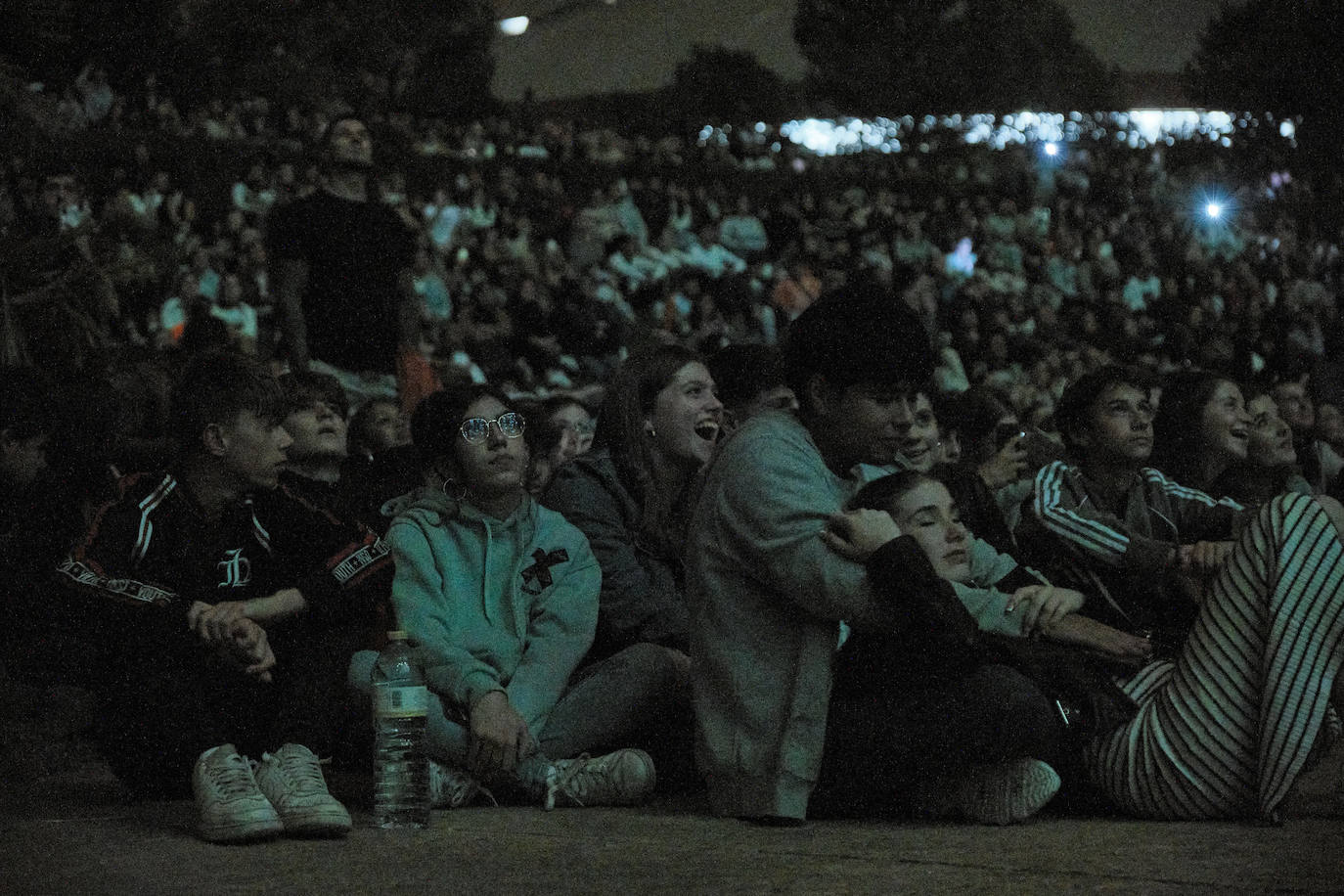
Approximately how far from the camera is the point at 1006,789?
4152mm

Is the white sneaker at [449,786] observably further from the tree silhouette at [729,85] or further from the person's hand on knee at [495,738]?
the tree silhouette at [729,85]

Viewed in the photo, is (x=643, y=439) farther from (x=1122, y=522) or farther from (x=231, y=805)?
(x=231, y=805)

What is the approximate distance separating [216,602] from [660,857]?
1.43 m

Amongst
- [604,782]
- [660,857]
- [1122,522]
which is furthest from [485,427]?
[1122,522]

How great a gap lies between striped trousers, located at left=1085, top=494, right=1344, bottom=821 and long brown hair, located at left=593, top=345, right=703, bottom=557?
1.61 metres

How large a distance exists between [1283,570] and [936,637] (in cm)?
75

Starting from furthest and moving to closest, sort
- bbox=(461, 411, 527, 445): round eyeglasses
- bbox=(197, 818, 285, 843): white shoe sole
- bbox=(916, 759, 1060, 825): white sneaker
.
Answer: bbox=(461, 411, 527, 445): round eyeglasses
bbox=(916, 759, 1060, 825): white sneaker
bbox=(197, 818, 285, 843): white shoe sole

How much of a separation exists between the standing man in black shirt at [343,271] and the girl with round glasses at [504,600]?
272 centimetres

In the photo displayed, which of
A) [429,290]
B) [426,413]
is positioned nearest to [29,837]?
[426,413]

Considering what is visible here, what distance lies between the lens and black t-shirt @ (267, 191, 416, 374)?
7629 millimetres

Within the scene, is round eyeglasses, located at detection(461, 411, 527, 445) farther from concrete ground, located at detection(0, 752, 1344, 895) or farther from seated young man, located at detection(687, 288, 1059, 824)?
concrete ground, located at detection(0, 752, 1344, 895)

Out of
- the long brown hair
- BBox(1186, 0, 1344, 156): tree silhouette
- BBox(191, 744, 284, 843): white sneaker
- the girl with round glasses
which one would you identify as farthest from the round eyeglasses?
BBox(1186, 0, 1344, 156): tree silhouette

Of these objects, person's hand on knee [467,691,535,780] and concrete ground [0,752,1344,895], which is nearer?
concrete ground [0,752,1344,895]

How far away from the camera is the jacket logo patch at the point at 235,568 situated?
4508 millimetres
